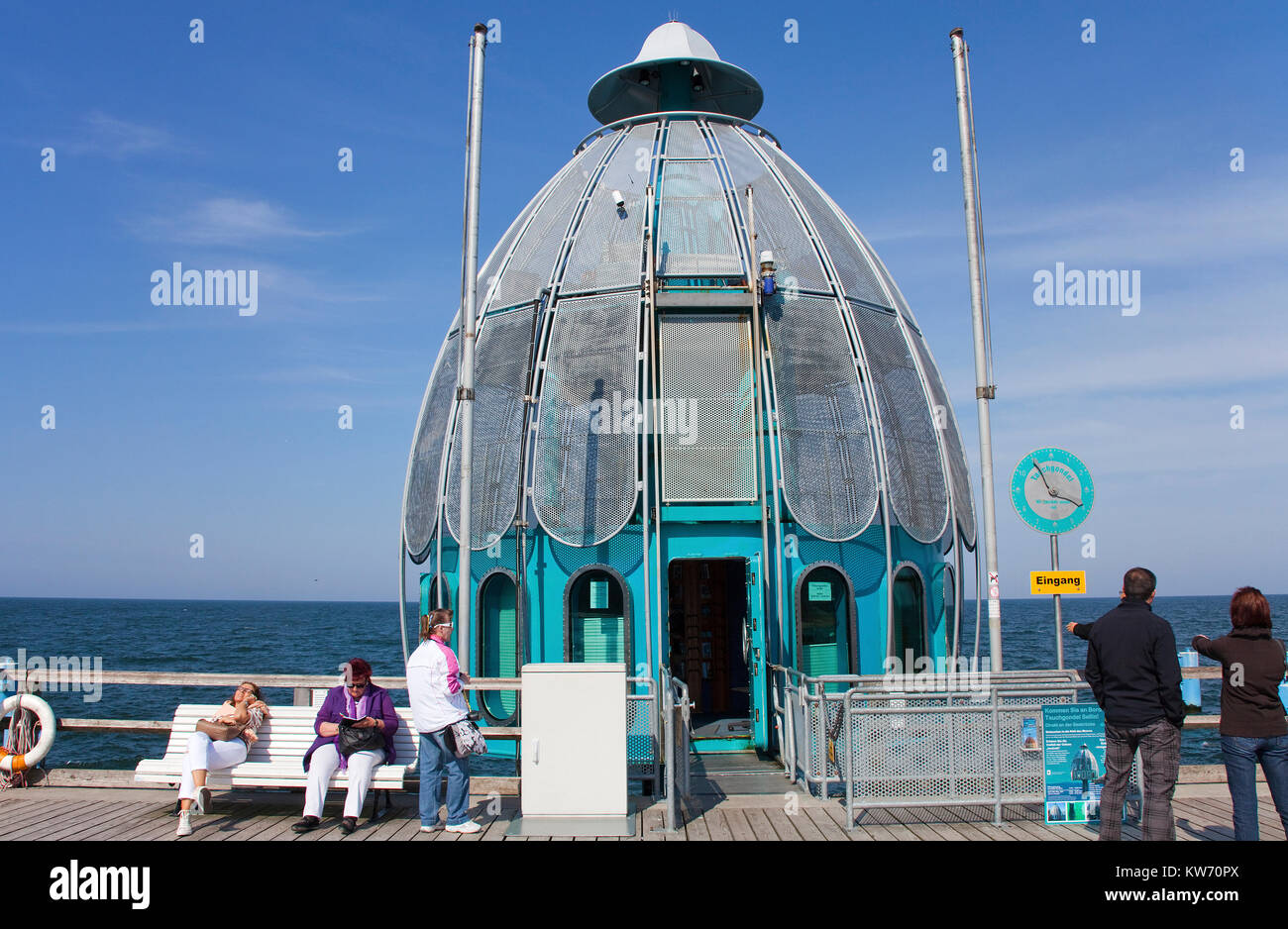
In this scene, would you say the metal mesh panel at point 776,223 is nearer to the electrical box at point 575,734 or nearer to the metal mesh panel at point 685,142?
the metal mesh panel at point 685,142

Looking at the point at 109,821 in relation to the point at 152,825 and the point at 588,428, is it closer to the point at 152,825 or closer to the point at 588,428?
the point at 152,825

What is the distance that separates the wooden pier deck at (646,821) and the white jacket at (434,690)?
0.96m

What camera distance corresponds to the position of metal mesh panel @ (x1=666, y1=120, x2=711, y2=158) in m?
15.4

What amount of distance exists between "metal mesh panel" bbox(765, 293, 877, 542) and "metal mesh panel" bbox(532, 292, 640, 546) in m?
2.12

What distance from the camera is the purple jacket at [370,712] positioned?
8.16 m

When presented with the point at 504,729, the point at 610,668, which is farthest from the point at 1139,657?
the point at 504,729

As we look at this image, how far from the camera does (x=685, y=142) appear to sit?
15703 millimetres

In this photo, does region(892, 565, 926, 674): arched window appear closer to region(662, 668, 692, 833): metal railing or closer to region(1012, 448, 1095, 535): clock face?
region(1012, 448, 1095, 535): clock face

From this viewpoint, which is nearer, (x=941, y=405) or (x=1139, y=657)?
(x=1139, y=657)

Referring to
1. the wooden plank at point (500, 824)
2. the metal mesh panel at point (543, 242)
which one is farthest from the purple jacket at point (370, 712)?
the metal mesh panel at point (543, 242)

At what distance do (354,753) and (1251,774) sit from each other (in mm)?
6953

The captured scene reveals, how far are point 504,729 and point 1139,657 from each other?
18.1ft

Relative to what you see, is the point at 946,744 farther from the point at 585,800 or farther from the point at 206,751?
the point at 206,751
